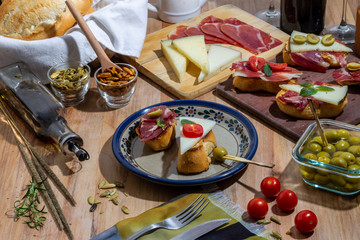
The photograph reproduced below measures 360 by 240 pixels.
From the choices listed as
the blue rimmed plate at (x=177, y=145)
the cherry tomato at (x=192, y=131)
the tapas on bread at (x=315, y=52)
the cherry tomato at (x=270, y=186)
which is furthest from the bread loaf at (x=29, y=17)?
the cherry tomato at (x=270, y=186)

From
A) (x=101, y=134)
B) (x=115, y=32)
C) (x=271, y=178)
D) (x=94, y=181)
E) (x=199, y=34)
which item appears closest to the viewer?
(x=271, y=178)

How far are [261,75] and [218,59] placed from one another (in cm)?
27

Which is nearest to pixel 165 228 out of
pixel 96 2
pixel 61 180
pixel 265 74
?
pixel 61 180

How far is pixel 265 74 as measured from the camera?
A: 6.54 feet

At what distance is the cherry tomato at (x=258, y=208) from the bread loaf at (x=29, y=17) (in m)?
1.19

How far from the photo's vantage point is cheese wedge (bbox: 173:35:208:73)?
214cm

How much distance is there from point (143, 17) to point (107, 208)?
1074 millimetres

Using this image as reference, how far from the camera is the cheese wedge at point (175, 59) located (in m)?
2.15

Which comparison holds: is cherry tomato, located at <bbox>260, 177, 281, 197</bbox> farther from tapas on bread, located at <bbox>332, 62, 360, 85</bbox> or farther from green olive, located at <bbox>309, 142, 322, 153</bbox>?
tapas on bread, located at <bbox>332, 62, 360, 85</bbox>

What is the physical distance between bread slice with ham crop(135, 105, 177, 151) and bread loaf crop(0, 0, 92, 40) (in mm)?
691

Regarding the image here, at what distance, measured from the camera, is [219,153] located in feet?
5.29

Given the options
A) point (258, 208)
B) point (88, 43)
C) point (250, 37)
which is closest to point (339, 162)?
point (258, 208)

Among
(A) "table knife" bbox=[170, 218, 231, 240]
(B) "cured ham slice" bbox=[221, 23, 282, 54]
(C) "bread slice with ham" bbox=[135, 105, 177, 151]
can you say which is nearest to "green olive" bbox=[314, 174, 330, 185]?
(A) "table knife" bbox=[170, 218, 231, 240]

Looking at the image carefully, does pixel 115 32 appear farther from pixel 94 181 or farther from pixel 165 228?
pixel 165 228
